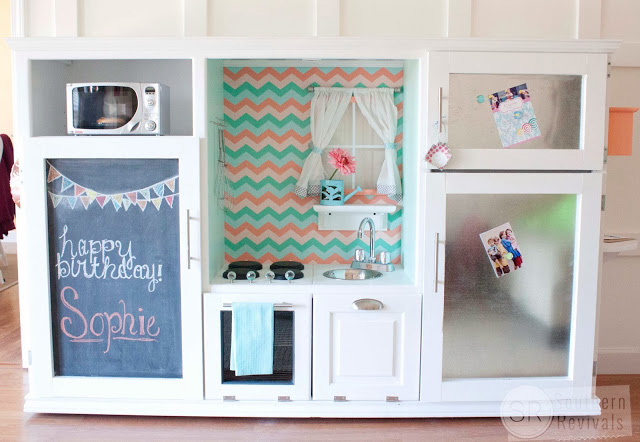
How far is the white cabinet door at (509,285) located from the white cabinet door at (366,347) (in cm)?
7

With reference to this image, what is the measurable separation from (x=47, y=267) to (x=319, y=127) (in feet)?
4.90

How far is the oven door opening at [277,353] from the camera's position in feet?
8.96

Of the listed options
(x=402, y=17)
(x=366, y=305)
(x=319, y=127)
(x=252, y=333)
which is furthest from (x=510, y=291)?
(x=402, y=17)

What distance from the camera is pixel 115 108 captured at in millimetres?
2678

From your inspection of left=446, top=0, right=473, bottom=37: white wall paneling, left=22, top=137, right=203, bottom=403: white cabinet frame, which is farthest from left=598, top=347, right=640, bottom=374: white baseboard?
left=22, top=137, right=203, bottom=403: white cabinet frame

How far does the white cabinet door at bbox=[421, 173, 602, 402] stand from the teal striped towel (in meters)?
0.70

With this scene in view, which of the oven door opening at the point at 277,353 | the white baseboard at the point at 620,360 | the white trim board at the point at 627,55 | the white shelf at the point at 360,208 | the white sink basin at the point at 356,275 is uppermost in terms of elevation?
the white trim board at the point at 627,55

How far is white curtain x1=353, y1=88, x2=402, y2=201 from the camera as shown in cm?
316

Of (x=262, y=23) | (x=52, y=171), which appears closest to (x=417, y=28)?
(x=262, y=23)

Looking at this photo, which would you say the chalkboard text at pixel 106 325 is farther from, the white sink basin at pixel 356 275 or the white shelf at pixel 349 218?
the white shelf at pixel 349 218

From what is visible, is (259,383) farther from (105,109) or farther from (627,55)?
(627,55)

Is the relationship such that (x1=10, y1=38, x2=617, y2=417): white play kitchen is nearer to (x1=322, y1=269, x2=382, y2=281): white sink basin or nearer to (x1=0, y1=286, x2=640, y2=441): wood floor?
(x1=0, y1=286, x2=640, y2=441): wood floor

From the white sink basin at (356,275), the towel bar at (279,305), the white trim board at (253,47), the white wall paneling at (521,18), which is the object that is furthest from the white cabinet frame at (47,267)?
the white wall paneling at (521,18)

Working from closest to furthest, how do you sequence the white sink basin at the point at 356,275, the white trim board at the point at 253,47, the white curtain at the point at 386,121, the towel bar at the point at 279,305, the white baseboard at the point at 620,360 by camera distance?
the white trim board at the point at 253,47 < the towel bar at the point at 279,305 < the white sink basin at the point at 356,275 < the white curtain at the point at 386,121 < the white baseboard at the point at 620,360
